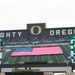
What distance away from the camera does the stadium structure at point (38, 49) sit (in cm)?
7297

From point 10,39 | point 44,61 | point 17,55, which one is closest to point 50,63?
point 44,61

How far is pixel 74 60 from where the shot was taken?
2847 inches

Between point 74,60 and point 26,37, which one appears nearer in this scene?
point 74,60

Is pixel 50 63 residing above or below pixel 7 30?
below

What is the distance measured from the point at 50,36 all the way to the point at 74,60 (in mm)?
9630

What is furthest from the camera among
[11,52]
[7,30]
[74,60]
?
[7,30]

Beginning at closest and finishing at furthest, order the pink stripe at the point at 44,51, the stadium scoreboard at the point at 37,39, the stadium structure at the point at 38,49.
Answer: the stadium structure at the point at 38,49
the stadium scoreboard at the point at 37,39
the pink stripe at the point at 44,51

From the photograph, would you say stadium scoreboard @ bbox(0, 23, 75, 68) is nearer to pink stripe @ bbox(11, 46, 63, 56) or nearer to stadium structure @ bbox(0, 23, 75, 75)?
stadium structure @ bbox(0, 23, 75, 75)

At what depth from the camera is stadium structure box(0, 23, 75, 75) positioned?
7297 centimetres

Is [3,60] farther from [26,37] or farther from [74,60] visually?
[74,60]

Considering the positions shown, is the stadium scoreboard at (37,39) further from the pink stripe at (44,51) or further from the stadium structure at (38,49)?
the pink stripe at (44,51)

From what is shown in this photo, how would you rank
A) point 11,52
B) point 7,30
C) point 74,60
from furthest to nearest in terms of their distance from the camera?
point 7,30 < point 11,52 < point 74,60

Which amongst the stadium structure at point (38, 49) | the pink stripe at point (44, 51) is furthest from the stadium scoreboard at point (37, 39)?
the pink stripe at point (44, 51)

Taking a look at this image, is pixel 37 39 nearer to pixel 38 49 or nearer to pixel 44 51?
pixel 38 49
